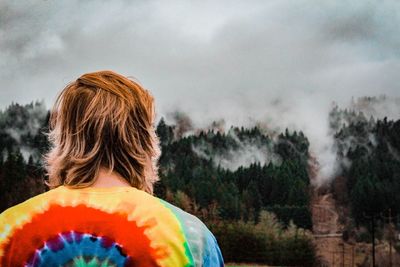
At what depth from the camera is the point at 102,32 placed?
2000 centimetres

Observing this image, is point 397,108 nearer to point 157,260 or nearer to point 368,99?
point 368,99

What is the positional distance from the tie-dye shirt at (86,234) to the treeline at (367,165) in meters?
17.6

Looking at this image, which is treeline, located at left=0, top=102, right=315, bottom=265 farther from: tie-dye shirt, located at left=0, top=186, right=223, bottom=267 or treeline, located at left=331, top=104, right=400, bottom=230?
tie-dye shirt, located at left=0, top=186, right=223, bottom=267

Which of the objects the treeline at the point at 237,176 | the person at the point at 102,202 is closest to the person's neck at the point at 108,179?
the person at the point at 102,202

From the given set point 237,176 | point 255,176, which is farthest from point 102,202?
point 255,176

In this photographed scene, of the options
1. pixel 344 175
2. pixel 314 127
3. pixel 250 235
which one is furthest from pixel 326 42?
pixel 250 235

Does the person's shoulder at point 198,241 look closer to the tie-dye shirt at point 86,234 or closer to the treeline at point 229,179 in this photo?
the tie-dye shirt at point 86,234

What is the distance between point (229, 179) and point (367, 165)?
322 centimetres

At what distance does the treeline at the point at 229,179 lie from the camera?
18391mm

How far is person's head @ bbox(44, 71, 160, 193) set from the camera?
4.74 ft

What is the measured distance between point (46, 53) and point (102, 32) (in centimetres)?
149

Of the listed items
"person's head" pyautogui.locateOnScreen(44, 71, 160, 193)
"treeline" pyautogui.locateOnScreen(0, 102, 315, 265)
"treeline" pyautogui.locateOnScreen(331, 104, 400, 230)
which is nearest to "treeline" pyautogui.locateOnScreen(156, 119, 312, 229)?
"treeline" pyautogui.locateOnScreen(0, 102, 315, 265)

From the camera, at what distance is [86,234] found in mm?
1379

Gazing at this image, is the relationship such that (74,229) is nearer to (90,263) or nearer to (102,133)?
(90,263)
